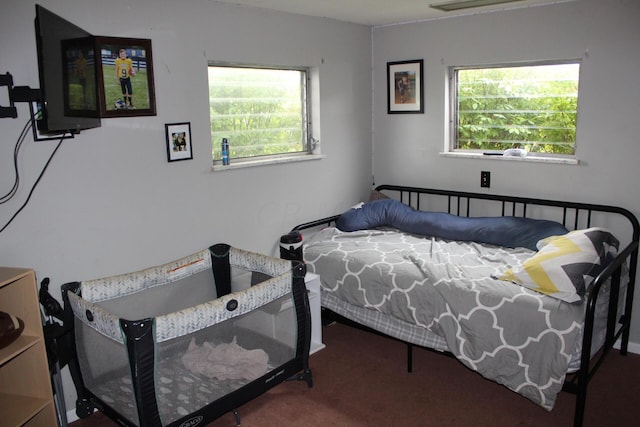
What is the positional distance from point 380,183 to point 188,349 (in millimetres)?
2515

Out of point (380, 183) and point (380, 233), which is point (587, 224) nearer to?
point (380, 233)

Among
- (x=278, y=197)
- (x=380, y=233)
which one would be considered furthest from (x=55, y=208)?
(x=380, y=233)

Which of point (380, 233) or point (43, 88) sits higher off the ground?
point (43, 88)

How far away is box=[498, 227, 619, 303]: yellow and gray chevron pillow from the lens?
2596 mm

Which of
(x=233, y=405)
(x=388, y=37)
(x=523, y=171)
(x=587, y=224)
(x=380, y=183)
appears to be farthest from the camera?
(x=380, y=183)

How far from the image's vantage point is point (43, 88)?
2186mm

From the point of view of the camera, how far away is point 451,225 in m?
3.69

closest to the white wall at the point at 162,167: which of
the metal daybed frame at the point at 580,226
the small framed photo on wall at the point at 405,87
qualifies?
the small framed photo on wall at the point at 405,87

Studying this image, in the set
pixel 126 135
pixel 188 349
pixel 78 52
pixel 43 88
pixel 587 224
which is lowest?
pixel 188 349

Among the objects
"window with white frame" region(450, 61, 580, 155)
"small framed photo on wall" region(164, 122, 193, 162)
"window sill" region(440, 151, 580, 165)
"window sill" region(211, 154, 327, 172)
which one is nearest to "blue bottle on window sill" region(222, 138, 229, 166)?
"window sill" region(211, 154, 327, 172)

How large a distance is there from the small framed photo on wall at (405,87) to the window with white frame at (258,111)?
0.74m

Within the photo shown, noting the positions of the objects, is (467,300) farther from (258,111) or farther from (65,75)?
(65,75)

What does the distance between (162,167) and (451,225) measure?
6.16ft

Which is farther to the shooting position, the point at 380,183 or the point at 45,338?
the point at 380,183
